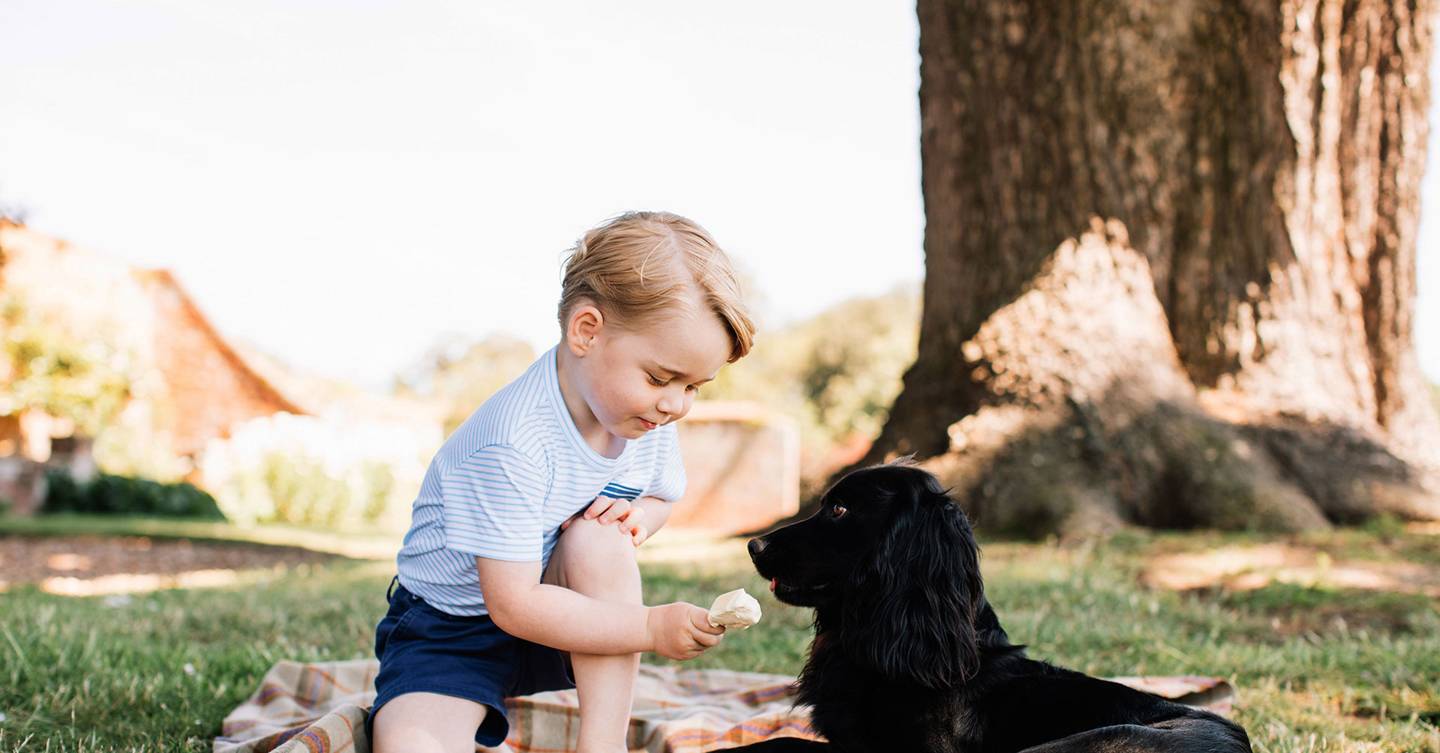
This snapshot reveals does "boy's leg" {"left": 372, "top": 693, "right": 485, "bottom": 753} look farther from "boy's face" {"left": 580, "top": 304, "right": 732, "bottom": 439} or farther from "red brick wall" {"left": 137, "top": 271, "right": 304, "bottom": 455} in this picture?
"red brick wall" {"left": 137, "top": 271, "right": 304, "bottom": 455}

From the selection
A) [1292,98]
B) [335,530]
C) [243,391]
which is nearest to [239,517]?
[335,530]

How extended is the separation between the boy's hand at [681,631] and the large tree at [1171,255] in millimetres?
4055

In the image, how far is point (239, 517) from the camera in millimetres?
14398

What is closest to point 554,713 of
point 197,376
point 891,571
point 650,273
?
point 891,571

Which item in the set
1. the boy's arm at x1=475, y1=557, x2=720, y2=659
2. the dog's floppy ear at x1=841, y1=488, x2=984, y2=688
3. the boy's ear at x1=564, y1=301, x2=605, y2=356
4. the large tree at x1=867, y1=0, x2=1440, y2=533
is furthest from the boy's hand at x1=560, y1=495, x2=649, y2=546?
the large tree at x1=867, y1=0, x2=1440, y2=533

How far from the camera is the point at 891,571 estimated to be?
2389 millimetres

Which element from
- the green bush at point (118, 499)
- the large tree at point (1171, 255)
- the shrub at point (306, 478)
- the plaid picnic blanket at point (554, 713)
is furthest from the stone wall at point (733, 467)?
the plaid picnic blanket at point (554, 713)

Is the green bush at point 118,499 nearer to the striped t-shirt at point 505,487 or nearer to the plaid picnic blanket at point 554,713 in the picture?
the plaid picnic blanket at point 554,713

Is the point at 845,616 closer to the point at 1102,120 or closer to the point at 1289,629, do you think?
the point at 1289,629

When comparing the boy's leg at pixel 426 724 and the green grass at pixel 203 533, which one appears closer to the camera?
the boy's leg at pixel 426 724

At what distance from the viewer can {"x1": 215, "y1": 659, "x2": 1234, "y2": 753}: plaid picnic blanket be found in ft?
8.26

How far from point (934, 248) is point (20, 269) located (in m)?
18.0

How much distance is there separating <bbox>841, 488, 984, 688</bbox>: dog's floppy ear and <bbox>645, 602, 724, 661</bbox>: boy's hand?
1.28 ft

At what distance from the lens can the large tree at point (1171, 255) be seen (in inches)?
242
